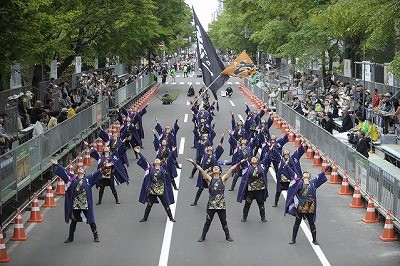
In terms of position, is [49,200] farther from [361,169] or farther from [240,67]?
[240,67]

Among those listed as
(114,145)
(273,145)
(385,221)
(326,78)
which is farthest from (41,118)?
(326,78)

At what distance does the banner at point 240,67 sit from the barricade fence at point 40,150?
19.2 feet

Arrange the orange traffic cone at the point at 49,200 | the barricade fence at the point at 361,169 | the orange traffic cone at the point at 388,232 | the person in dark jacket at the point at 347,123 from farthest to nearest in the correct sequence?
the person in dark jacket at the point at 347,123 < the orange traffic cone at the point at 49,200 < the barricade fence at the point at 361,169 < the orange traffic cone at the point at 388,232

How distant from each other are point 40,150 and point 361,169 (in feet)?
28.1

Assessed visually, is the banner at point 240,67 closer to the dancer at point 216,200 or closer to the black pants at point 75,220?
the dancer at point 216,200

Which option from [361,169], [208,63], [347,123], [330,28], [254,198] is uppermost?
[330,28]

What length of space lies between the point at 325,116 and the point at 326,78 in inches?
590

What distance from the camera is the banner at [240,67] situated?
93.1 feet

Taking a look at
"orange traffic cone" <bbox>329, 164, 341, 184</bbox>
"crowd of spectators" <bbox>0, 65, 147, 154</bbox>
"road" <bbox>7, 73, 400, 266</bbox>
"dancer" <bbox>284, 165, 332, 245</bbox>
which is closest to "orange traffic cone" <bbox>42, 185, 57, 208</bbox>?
"road" <bbox>7, 73, 400, 266</bbox>

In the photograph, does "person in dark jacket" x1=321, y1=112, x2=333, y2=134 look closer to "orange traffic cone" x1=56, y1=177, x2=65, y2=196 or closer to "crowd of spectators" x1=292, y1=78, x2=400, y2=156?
"crowd of spectators" x1=292, y1=78, x2=400, y2=156

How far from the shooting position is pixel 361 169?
1908cm

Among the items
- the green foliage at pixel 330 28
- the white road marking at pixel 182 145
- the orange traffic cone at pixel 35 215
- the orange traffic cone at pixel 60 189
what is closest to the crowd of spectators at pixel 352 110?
the green foliage at pixel 330 28

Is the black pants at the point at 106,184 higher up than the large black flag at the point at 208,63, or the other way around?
the large black flag at the point at 208,63

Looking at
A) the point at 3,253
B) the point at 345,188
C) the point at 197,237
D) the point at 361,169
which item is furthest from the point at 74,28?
the point at 3,253
